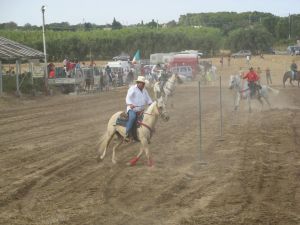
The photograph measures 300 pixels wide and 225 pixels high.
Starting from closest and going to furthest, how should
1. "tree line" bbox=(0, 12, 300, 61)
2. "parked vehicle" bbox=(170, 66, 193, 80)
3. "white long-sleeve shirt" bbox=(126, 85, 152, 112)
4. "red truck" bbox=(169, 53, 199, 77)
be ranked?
"white long-sleeve shirt" bbox=(126, 85, 152, 112) → "parked vehicle" bbox=(170, 66, 193, 80) → "red truck" bbox=(169, 53, 199, 77) → "tree line" bbox=(0, 12, 300, 61)

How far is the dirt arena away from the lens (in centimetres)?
A: 984

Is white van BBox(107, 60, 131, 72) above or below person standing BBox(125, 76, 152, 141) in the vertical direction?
below

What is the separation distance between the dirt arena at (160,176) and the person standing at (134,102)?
97 cm

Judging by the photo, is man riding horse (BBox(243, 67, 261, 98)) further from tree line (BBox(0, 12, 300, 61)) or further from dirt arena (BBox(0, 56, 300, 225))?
tree line (BBox(0, 12, 300, 61))

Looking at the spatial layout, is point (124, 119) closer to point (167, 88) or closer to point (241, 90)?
point (241, 90)

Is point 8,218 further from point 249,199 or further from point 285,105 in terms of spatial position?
point 285,105

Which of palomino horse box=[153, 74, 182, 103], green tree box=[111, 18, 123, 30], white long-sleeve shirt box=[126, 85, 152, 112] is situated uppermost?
green tree box=[111, 18, 123, 30]

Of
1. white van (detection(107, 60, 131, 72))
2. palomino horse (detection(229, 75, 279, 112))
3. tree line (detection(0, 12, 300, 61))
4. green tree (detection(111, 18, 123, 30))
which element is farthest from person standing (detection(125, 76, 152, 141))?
green tree (detection(111, 18, 123, 30))

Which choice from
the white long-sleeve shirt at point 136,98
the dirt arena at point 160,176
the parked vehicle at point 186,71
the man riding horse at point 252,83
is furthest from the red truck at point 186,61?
the white long-sleeve shirt at point 136,98

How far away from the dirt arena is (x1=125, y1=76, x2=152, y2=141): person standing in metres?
0.97

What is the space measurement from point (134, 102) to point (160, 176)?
222cm


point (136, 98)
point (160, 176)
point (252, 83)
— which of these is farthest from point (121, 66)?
point (160, 176)

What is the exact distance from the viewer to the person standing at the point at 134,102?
14164 mm

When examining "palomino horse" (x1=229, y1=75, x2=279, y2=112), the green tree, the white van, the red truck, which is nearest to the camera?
"palomino horse" (x1=229, y1=75, x2=279, y2=112)
